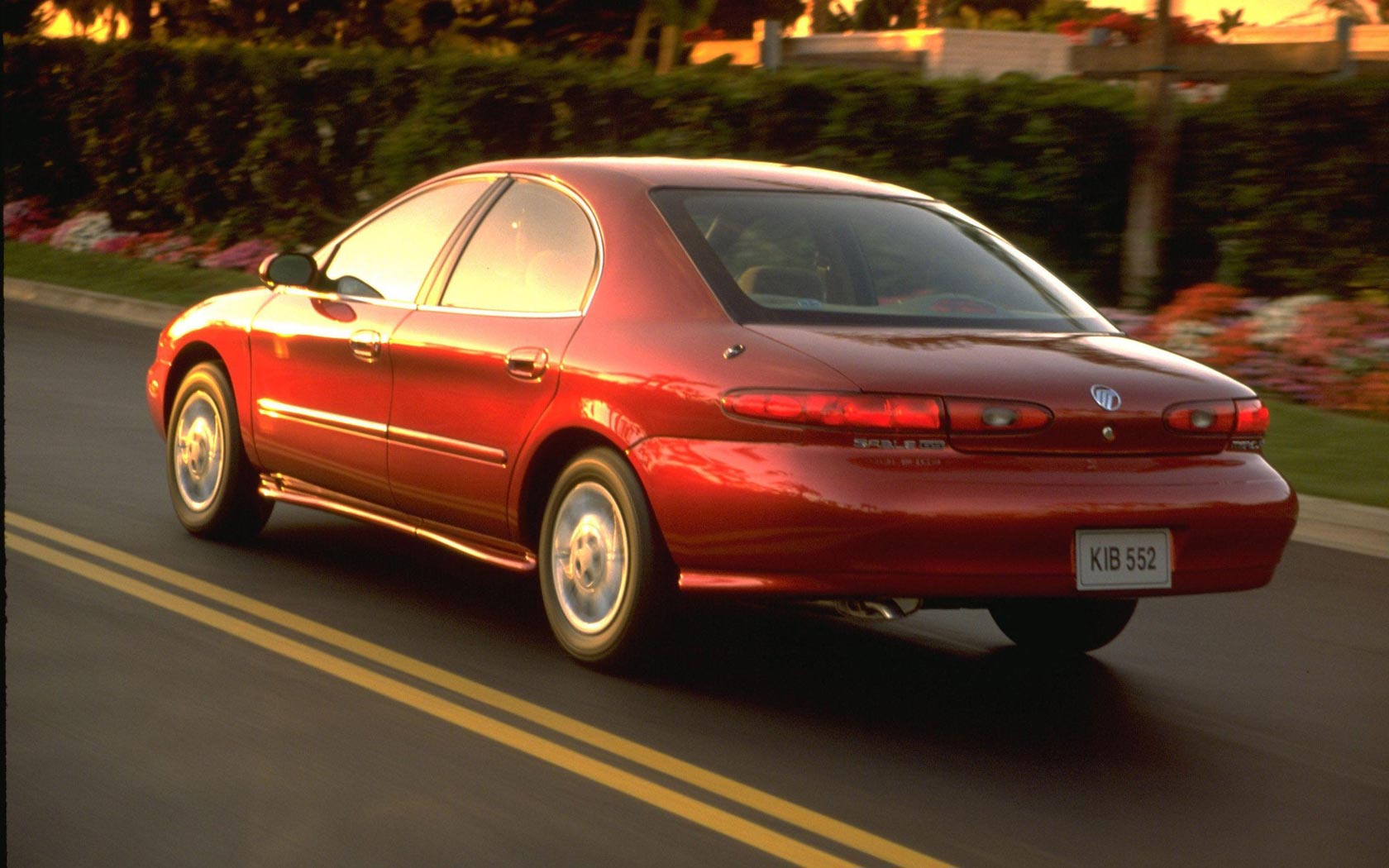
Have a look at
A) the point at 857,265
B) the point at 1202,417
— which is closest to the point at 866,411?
the point at 1202,417

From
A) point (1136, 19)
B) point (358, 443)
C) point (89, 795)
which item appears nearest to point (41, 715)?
point (89, 795)

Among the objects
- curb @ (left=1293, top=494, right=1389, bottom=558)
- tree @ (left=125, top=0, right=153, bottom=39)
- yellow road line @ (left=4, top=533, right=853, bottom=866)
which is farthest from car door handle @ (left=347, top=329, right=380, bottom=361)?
tree @ (left=125, top=0, right=153, bottom=39)

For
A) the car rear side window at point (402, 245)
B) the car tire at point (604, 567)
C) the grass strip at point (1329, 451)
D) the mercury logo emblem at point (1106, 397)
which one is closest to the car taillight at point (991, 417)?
the mercury logo emblem at point (1106, 397)

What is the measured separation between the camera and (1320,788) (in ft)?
17.2

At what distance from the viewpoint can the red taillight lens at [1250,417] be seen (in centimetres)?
588

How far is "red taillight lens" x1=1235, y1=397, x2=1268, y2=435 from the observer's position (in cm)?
588

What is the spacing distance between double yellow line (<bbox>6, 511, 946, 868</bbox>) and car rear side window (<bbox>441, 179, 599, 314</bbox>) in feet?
3.89

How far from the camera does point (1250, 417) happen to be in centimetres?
593

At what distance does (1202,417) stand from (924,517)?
3.20 ft

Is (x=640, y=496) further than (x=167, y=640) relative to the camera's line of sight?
No

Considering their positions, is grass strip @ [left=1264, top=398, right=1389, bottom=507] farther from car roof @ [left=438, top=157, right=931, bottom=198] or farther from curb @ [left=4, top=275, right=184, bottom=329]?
curb @ [left=4, top=275, right=184, bottom=329]

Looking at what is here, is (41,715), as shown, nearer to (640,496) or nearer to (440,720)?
(440,720)

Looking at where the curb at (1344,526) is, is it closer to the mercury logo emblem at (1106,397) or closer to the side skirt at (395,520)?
the mercury logo emblem at (1106,397)

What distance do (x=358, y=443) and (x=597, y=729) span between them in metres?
2.08
